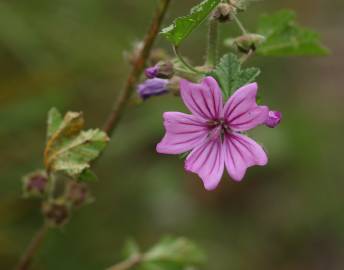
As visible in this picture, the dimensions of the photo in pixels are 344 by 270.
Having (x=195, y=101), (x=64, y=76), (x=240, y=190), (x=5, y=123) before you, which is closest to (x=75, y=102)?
(x=64, y=76)

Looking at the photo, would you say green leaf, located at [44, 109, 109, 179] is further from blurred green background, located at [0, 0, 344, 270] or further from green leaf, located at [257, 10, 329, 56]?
blurred green background, located at [0, 0, 344, 270]

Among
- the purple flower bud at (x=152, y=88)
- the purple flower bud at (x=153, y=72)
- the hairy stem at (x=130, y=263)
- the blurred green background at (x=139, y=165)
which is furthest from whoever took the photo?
the blurred green background at (x=139, y=165)

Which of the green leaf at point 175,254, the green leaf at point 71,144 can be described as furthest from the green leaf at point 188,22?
the green leaf at point 175,254

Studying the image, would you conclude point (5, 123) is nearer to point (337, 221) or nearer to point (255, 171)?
point (255, 171)

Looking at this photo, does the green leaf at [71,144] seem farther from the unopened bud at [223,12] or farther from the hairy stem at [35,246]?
the unopened bud at [223,12]

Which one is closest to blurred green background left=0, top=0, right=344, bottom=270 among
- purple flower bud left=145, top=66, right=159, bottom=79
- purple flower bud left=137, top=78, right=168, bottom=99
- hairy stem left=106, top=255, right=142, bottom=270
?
hairy stem left=106, top=255, right=142, bottom=270

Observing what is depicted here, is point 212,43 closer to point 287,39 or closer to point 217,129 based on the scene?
point 217,129
